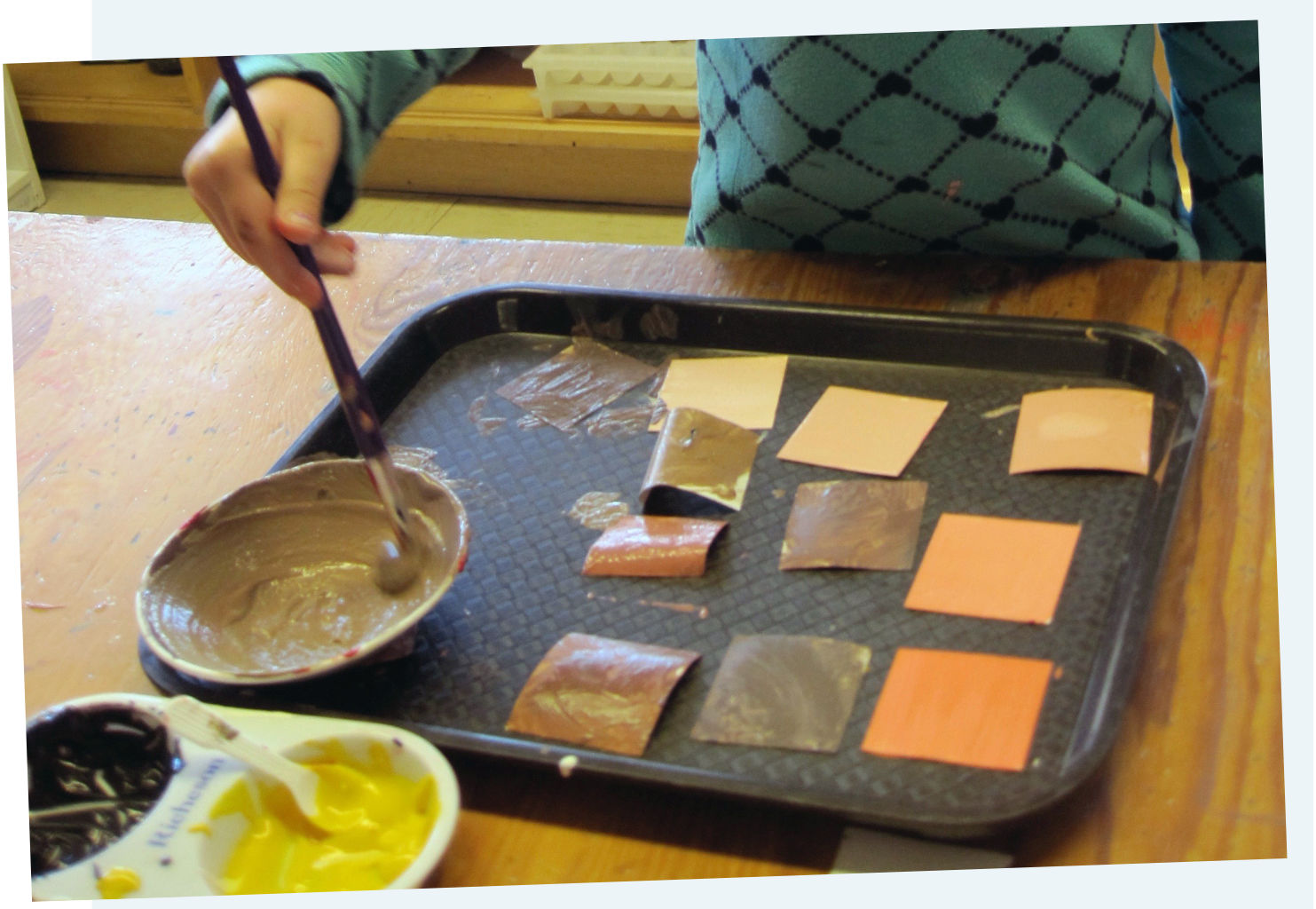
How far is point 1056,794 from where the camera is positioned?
1.99 feet

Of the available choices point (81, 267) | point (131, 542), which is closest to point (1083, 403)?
point (131, 542)

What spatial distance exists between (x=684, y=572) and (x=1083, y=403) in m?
0.33

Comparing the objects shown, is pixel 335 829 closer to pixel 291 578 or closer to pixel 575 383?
pixel 291 578

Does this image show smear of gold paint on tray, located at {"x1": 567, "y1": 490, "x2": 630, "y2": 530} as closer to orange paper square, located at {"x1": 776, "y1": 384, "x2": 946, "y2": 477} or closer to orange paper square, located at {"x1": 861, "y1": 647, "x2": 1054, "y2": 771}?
orange paper square, located at {"x1": 776, "y1": 384, "x2": 946, "y2": 477}

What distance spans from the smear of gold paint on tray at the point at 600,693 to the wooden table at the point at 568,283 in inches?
1.3

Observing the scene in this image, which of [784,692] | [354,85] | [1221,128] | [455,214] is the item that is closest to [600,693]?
[784,692]

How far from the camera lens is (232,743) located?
64 centimetres

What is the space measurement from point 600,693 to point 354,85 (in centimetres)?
50

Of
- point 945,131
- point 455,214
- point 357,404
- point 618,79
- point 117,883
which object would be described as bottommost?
point 455,214

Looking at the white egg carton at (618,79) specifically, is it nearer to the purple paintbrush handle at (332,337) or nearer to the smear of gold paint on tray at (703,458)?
the smear of gold paint on tray at (703,458)

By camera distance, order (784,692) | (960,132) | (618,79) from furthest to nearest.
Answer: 1. (618,79)
2. (960,132)
3. (784,692)

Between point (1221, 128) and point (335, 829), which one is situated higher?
point (1221, 128)

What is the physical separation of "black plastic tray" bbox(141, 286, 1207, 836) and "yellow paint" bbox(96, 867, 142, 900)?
0.13 m

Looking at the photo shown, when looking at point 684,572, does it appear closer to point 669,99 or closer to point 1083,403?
point 1083,403
